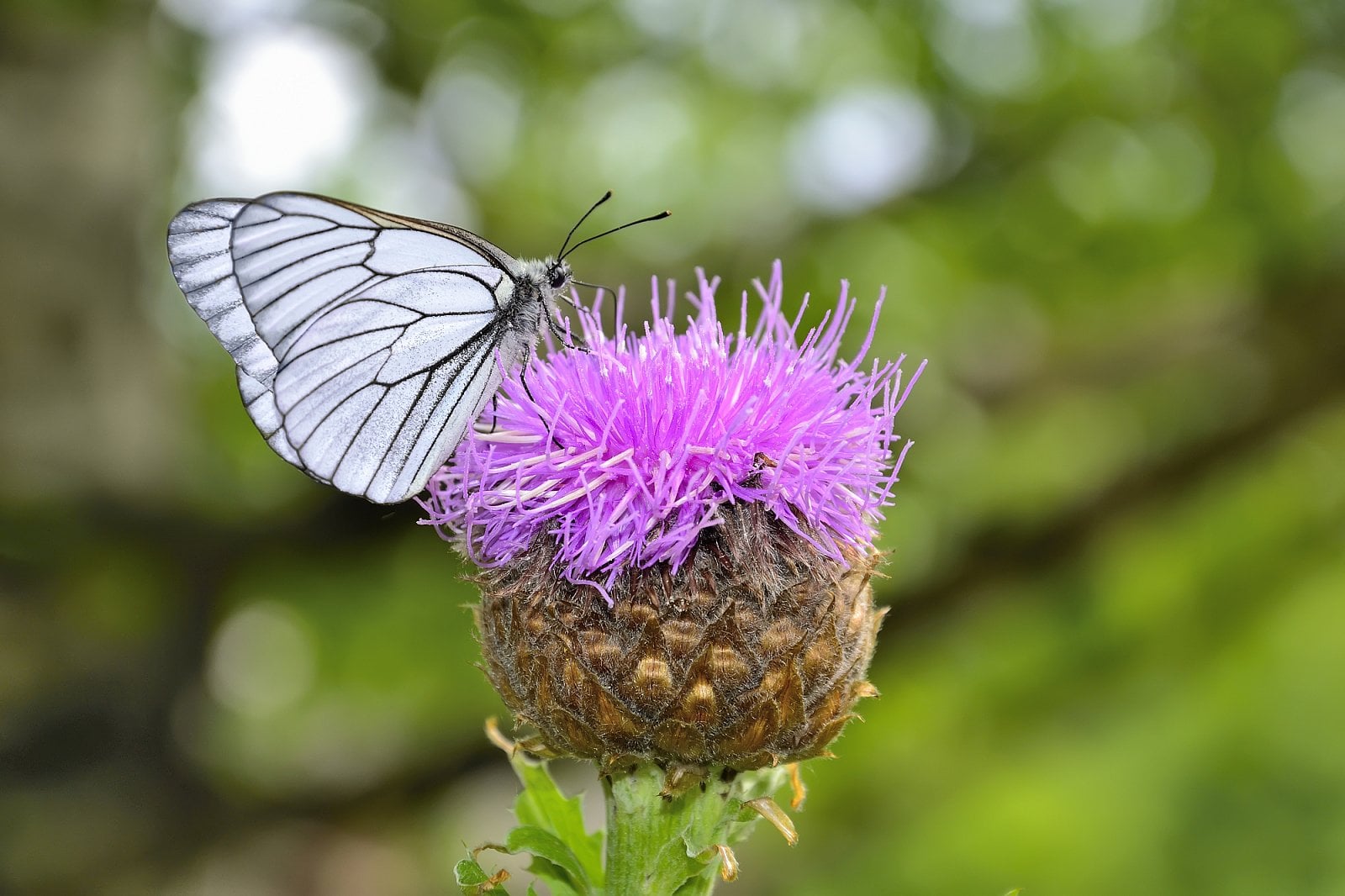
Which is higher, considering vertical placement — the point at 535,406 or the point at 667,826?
the point at 535,406

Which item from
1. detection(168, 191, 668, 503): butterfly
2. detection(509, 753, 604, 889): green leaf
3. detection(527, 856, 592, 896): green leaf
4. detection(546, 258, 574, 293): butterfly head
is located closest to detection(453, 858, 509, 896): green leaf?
detection(527, 856, 592, 896): green leaf

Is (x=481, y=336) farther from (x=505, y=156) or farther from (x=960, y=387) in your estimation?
(x=505, y=156)

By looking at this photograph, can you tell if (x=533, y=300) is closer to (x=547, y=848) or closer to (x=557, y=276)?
(x=557, y=276)

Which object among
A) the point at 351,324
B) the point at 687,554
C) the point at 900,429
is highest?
the point at 351,324

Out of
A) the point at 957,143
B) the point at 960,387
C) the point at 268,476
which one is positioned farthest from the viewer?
the point at 268,476

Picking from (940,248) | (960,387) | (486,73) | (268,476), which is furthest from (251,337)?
(268,476)

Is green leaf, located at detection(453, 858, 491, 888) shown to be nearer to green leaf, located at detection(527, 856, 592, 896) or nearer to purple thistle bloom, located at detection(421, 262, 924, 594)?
green leaf, located at detection(527, 856, 592, 896)

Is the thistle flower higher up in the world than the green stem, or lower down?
higher up

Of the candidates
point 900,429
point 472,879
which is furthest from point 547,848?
point 900,429
